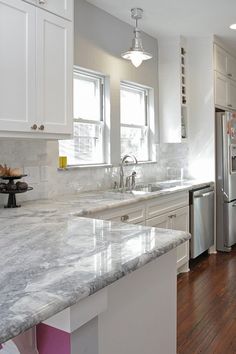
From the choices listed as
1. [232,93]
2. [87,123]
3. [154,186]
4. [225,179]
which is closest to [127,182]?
[154,186]

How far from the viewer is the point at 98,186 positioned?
3.53 metres

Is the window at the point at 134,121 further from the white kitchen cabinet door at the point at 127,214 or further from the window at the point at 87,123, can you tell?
the white kitchen cabinet door at the point at 127,214

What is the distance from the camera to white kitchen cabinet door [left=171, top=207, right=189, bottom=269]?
3479 mm

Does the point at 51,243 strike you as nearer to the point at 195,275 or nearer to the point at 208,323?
the point at 208,323

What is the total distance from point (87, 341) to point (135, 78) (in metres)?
3.41

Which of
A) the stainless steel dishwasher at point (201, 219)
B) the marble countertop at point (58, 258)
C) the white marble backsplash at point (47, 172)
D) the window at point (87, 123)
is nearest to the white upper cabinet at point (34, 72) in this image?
the white marble backsplash at point (47, 172)

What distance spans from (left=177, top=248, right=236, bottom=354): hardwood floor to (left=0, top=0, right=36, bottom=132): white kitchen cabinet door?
1781 millimetres

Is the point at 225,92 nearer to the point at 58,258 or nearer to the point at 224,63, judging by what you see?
the point at 224,63

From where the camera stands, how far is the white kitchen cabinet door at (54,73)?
2320mm

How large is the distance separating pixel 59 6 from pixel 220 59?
2.79m

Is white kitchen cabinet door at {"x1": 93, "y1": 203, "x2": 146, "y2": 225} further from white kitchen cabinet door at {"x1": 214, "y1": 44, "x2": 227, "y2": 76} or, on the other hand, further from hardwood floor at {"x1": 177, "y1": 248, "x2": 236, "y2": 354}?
white kitchen cabinet door at {"x1": 214, "y1": 44, "x2": 227, "y2": 76}

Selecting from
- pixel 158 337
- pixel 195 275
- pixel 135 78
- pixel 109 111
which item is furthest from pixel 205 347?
pixel 135 78

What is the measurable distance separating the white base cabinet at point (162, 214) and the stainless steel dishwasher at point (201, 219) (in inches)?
5.9

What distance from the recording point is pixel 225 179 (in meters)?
4.30
